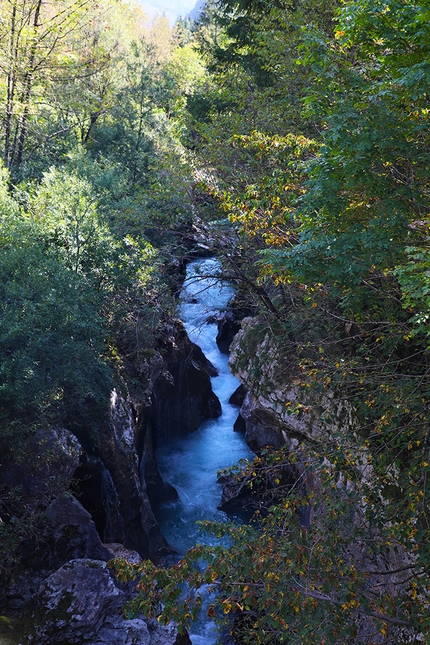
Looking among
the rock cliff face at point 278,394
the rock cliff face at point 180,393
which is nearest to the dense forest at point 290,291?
the rock cliff face at point 278,394

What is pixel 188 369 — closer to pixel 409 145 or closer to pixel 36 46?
pixel 36 46

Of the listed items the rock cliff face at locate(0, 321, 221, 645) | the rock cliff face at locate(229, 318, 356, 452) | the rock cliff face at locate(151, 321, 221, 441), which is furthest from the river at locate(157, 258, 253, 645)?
the rock cliff face at locate(229, 318, 356, 452)

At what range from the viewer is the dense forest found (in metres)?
5.98

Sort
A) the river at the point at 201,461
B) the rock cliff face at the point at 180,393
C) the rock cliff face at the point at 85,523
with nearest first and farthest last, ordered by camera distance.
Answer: the rock cliff face at the point at 85,523 < the river at the point at 201,461 < the rock cliff face at the point at 180,393

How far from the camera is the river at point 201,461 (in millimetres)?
14648

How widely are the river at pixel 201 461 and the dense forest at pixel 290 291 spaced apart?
5.45ft

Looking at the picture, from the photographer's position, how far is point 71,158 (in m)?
20.7

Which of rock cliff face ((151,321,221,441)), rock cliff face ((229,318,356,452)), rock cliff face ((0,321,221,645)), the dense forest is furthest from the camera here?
rock cliff face ((151,321,221,441))

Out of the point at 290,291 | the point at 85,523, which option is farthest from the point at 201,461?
the point at 290,291

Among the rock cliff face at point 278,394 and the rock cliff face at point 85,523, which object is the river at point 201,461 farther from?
the rock cliff face at point 278,394

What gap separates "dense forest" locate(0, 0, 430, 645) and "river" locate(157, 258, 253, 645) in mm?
1662

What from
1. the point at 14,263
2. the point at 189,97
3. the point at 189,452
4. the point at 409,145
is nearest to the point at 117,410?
the point at 14,263

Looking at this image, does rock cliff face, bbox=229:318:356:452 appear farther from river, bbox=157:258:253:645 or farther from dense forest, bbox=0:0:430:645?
river, bbox=157:258:253:645

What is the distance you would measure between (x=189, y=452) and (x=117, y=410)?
666 centimetres
